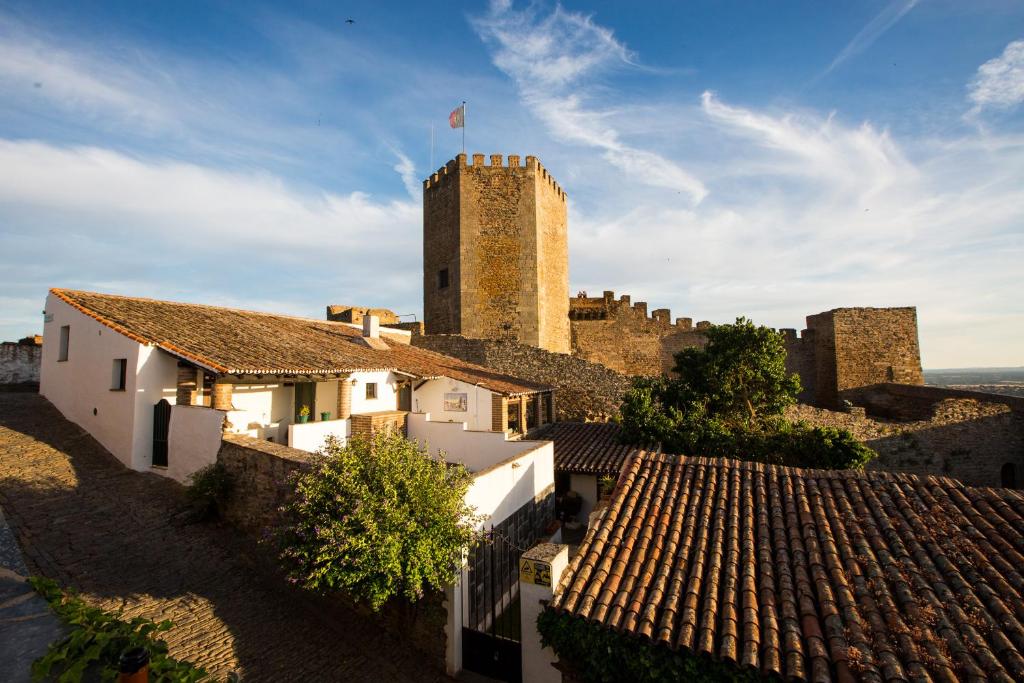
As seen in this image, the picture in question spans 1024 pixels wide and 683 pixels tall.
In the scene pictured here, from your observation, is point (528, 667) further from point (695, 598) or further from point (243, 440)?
point (243, 440)

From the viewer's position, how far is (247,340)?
11523 mm

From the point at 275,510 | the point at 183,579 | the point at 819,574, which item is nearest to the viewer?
the point at 819,574

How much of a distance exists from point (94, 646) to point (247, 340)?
26.7ft

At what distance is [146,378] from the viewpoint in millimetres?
9328

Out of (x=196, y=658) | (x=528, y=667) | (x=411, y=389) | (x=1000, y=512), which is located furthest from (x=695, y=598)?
(x=411, y=389)

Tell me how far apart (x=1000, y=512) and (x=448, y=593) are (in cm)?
737

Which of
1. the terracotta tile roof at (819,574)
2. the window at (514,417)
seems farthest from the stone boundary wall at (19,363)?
the terracotta tile roof at (819,574)

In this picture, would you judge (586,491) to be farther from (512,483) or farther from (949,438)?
(949,438)

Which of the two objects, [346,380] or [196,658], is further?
[346,380]

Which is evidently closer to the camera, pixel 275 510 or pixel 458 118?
pixel 275 510

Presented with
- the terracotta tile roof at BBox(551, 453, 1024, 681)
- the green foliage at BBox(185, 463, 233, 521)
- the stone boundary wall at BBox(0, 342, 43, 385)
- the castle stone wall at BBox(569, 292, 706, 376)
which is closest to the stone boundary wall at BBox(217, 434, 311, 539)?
the green foliage at BBox(185, 463, 233, 521)

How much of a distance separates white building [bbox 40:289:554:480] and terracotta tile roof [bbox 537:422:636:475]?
174 centimetres

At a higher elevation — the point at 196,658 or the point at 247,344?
the point at 247,344

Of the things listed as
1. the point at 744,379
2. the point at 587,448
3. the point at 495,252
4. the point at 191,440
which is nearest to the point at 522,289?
the point at 495,252
